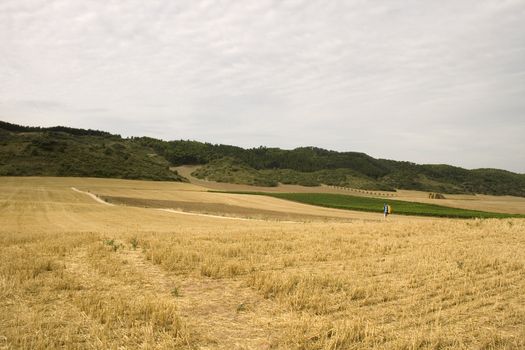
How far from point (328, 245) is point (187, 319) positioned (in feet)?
37.2

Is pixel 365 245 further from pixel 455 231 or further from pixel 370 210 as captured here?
pixel 370 210

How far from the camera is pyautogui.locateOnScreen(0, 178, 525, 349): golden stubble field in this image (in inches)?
282

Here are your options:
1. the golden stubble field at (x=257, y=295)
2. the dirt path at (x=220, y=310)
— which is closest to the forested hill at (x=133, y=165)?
the golden stubble field at (x=257, y=295)

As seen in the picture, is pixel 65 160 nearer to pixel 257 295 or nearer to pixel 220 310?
pixel 257 295

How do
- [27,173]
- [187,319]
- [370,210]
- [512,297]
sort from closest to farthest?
[187,319], [512,297], [370,210], [27,173]

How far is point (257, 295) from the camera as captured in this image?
1045 cm

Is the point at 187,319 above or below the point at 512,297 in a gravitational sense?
below

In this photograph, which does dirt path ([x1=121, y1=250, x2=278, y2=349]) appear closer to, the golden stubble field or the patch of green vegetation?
the golden stubble field

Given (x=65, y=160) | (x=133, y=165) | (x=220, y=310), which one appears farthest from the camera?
(x=133, y=165)

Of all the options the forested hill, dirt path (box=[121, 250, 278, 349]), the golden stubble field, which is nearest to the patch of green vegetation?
the forested hill

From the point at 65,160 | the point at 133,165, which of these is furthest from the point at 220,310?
the point at 133,165

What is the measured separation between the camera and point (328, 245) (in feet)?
61.6

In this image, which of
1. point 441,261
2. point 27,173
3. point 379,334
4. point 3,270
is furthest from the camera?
point 27,173

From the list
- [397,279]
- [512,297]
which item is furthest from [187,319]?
[512,297]
